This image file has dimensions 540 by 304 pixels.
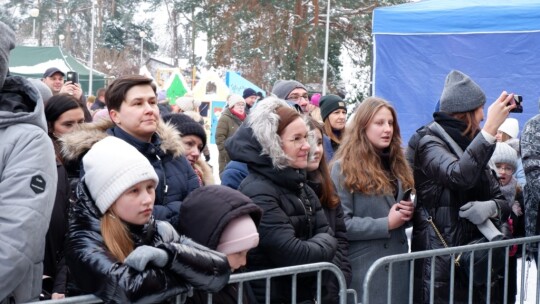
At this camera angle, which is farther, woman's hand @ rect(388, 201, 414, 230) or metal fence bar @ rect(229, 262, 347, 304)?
woman's hand @ rect(388, 201, 414, 230)

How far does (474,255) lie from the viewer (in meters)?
4.41

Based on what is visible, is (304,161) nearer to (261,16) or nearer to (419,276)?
(419,276)

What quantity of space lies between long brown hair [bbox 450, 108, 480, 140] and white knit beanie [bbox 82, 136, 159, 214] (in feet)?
7.24

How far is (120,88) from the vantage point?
396cm

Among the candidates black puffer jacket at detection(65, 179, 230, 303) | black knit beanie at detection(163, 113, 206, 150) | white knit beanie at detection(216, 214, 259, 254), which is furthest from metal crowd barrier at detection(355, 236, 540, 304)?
black knit beanie at detection(163, 113, 206, 150)

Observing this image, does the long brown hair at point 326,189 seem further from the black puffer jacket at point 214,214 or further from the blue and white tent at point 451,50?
the blue and white tent at point 451,50

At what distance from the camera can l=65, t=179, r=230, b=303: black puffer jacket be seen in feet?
9.06

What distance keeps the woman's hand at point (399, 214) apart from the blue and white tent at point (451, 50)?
4.90 m

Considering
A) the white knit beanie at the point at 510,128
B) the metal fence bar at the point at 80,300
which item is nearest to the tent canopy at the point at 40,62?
the white knit beanie at the point at 510,128

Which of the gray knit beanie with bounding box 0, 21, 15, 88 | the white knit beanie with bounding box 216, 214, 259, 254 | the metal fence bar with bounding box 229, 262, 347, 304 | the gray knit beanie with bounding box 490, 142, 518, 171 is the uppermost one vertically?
the gray knit beanie with bounding box 0, 21, 15, 88

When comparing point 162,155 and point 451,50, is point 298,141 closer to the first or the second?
point 162,155

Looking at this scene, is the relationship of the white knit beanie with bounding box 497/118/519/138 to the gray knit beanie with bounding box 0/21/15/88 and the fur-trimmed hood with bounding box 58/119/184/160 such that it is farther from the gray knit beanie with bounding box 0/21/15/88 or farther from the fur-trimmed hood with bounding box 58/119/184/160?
the gray knit beanie with bounding box 0/21/15/88

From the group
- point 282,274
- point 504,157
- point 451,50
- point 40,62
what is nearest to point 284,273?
point 282,274

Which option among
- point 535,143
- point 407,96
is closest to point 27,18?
point 407,96
